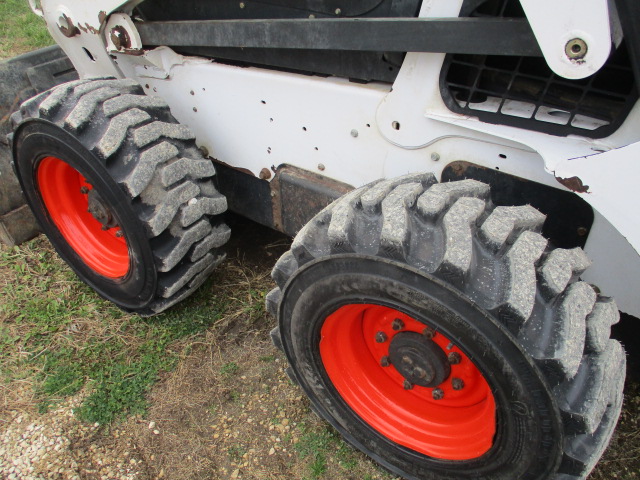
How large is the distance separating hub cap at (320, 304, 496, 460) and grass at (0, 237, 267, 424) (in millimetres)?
643

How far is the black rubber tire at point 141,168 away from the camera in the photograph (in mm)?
1837

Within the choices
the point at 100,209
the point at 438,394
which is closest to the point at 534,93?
the point at 438,394

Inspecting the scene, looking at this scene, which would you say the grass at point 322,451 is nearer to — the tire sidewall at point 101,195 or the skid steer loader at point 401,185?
the skid steer loader at point 401,185

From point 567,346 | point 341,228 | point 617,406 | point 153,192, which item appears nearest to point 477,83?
point 341,228

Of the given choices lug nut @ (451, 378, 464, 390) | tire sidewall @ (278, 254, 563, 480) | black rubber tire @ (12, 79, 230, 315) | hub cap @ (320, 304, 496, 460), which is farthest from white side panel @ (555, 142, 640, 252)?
black rubber tire @ (12, 79, 230, 315)

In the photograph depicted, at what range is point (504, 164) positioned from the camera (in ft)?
4.76

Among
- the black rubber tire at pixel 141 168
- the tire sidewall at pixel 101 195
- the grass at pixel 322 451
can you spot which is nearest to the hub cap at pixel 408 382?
the grass at pixel 322 451

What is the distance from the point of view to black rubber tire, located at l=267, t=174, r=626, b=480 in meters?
1.19

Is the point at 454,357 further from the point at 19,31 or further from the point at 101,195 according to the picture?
the point at 19,31

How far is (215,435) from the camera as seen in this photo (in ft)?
6.32

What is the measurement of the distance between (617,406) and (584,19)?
94 centimetres

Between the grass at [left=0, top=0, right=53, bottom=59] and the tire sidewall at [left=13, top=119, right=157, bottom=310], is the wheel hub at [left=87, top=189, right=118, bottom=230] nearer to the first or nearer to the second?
the tire sidewall at [left=13, top=119, right=157, bottom=310]

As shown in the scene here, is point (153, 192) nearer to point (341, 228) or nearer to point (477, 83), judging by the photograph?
point (341, 228)

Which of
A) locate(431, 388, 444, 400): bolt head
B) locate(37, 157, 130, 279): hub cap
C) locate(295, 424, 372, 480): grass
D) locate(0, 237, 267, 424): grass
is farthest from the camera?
locate(37, 157, 130, 279): hub cap
